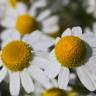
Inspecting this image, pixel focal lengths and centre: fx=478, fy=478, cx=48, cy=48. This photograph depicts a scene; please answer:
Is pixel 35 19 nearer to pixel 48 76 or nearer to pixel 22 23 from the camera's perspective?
pixel 22 23

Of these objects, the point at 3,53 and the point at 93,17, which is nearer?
the point at 3,53

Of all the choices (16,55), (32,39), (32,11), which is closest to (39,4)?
(32,11)

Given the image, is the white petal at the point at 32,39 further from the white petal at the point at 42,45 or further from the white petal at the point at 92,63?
the white petal at the point at 92,63

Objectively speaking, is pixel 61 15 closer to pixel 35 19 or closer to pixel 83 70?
pixel 35 19

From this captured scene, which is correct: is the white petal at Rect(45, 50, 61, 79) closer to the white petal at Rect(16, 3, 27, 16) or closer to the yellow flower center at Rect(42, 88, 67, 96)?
the yellow flower center at Rect(42, 88, 67, 96)

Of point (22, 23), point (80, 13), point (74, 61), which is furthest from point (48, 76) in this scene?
point (80, 13)

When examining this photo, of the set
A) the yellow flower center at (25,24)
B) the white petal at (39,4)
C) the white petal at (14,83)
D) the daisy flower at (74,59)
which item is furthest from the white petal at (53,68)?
the white petal at (39,4)

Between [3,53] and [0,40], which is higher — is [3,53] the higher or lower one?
the higher one
